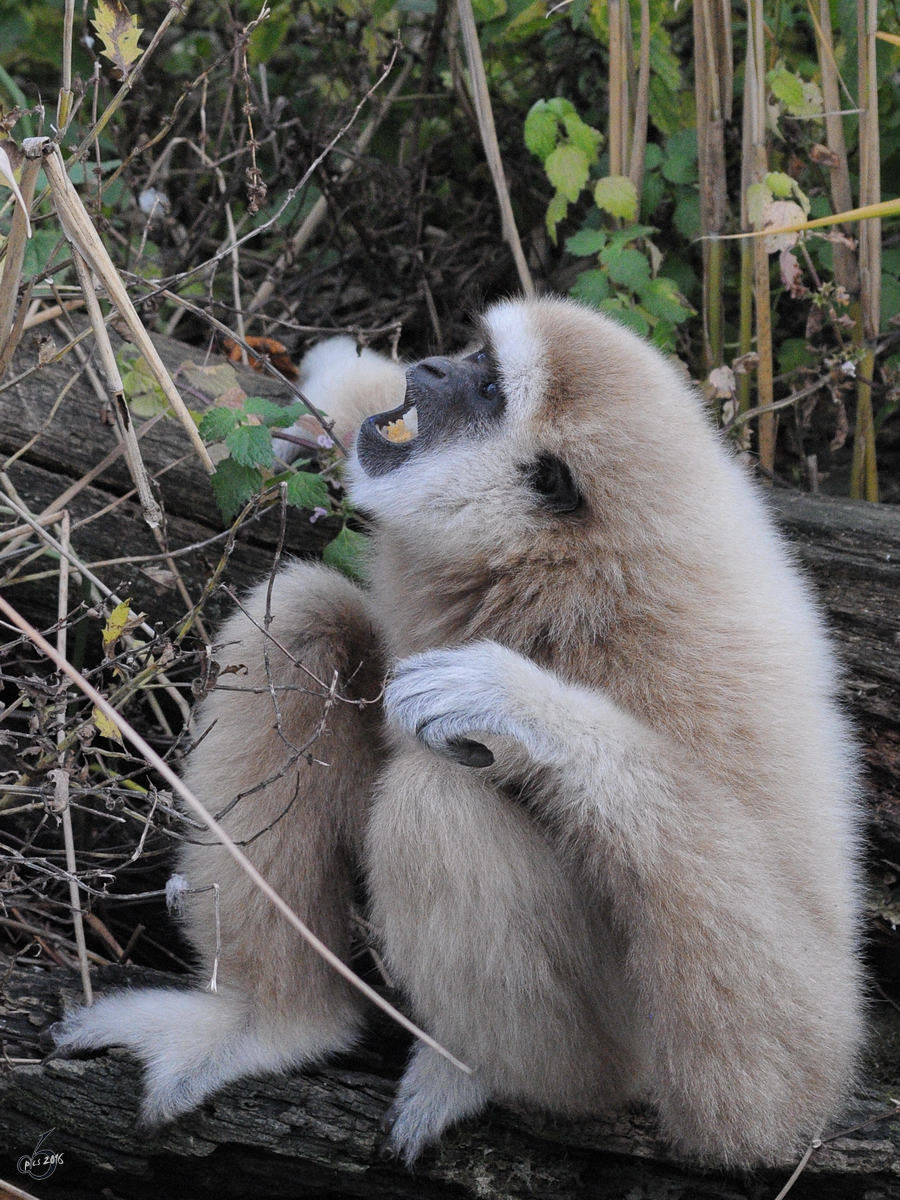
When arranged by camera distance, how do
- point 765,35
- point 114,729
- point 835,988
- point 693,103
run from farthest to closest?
point 693,103 → point 765,35 → point 835,988 → point 114,729

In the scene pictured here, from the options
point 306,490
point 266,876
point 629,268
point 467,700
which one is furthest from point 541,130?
point 266,876

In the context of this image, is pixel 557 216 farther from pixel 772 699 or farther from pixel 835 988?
pixel 835 988

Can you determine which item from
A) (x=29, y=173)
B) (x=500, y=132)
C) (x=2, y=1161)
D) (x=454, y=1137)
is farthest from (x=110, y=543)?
(x=500, y=132)

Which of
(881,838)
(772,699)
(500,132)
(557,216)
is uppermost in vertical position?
(500,132)

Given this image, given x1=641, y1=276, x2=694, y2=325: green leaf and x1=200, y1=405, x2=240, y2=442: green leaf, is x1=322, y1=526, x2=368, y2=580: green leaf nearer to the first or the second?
x1=200, y1=405, x2=240, y2=442: green leaf

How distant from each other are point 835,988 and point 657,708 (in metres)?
→ 0.73

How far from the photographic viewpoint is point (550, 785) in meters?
2.38

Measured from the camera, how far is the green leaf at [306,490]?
297 cm

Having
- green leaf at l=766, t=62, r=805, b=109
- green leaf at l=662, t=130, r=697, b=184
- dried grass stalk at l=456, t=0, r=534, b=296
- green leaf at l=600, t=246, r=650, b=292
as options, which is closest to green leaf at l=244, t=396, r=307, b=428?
dried grass stalk at l=456, t=0, r=534, b=296

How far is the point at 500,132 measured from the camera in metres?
4.94

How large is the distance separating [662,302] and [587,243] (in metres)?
0.35

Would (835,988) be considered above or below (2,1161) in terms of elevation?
above

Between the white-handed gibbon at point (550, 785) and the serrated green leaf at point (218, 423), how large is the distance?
1.22 feet

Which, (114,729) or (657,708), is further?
(657,708)
